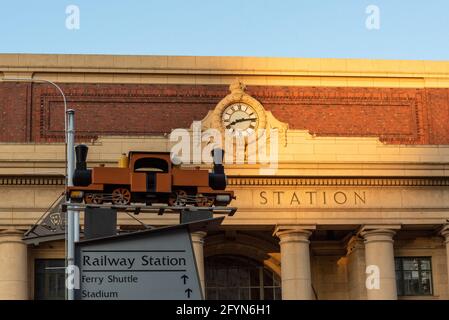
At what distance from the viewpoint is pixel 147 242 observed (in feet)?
40.0

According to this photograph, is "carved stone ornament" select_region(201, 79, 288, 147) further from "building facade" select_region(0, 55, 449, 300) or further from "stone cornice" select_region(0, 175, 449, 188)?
"stone cornice" select_region(0, 175, 449, 188)

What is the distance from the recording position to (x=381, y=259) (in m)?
41.4

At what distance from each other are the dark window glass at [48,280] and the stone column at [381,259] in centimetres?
1296

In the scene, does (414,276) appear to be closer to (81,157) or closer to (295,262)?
(295,262)

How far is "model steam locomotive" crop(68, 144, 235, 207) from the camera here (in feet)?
44.8

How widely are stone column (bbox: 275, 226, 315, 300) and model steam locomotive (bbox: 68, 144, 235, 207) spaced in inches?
1051

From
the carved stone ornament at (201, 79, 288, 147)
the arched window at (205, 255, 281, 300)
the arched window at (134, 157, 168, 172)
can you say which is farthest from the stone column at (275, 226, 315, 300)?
the arched window at (134, 157, 168, 172)

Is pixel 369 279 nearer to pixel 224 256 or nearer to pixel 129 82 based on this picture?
pixel 224 256

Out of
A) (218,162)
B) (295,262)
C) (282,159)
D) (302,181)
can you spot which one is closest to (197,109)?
(282,159)

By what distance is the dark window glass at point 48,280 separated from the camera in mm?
42094

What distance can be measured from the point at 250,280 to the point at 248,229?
17.9 feet

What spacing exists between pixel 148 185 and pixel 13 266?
2749 centimetres

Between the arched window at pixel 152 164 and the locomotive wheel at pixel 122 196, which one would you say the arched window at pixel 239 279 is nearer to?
the arched window at pixel 152 164
